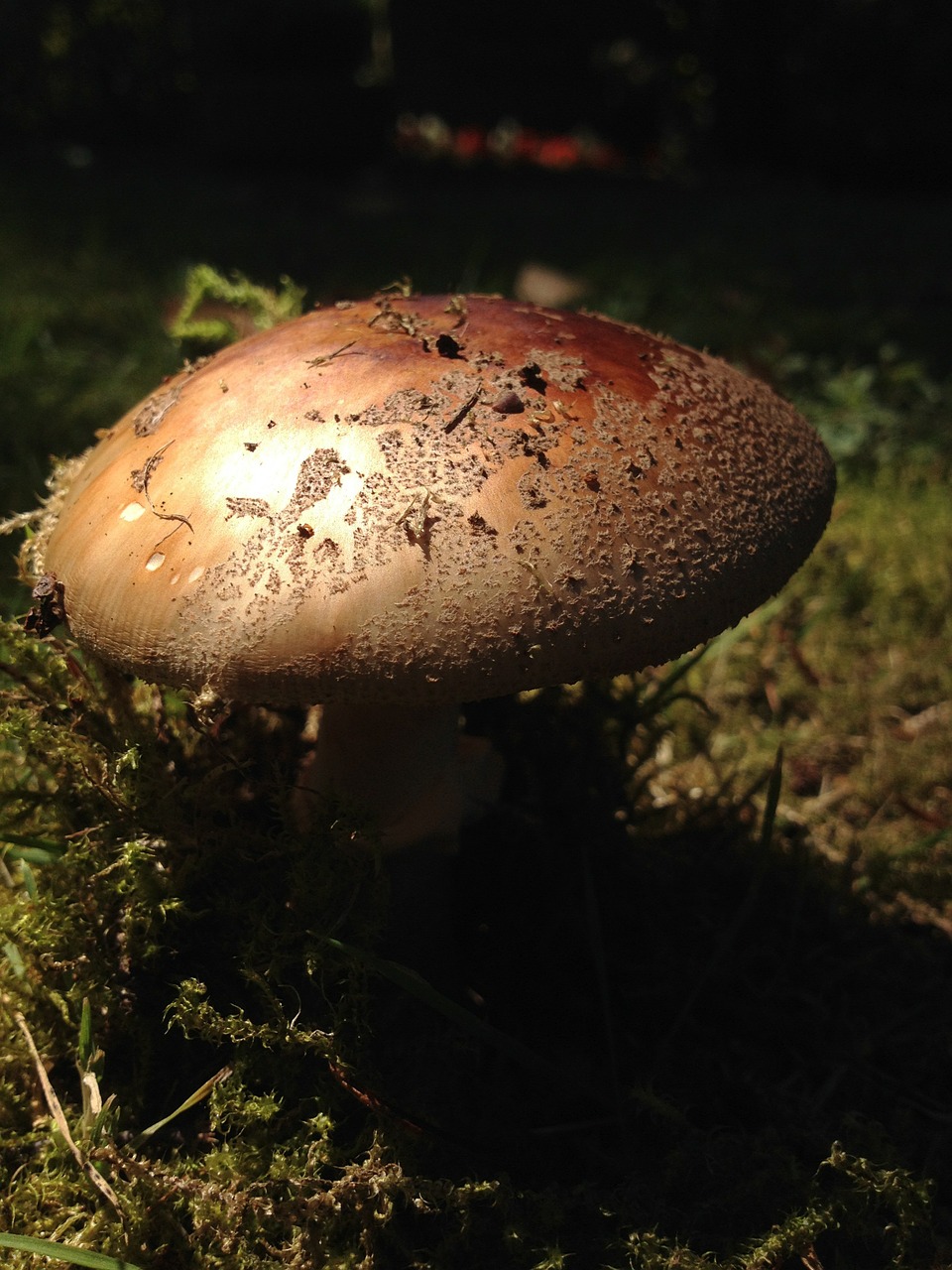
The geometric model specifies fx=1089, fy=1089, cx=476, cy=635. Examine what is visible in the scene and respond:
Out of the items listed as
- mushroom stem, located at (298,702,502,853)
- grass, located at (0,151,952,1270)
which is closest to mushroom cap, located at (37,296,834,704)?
grass, located at (0,151,952,1270)

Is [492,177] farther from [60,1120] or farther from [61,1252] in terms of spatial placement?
[61,1252]

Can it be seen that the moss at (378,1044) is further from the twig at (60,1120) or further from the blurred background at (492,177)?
the blurred background at (492,177)

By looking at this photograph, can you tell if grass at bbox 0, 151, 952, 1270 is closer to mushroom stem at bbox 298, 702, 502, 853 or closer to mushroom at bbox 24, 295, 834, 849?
mushroom stem at bbox 298, 702, 502, 853

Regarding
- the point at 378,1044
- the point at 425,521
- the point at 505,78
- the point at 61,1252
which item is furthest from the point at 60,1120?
the point at 505,78

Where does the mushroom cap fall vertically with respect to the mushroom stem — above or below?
above

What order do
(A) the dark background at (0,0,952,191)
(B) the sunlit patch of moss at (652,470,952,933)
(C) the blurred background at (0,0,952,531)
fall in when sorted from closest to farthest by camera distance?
(B) the sunlit patch of moss at (652,470,952,933) < (C) the blurred background at (0,0,952,531) < (A) the dark background at (0,0,952,191)

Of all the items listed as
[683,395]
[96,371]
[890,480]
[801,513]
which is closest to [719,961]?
[801,513]

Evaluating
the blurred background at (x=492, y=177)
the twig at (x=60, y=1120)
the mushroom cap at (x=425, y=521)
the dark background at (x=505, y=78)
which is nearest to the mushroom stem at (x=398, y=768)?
the mushroom cap at (x=425, y=521)
